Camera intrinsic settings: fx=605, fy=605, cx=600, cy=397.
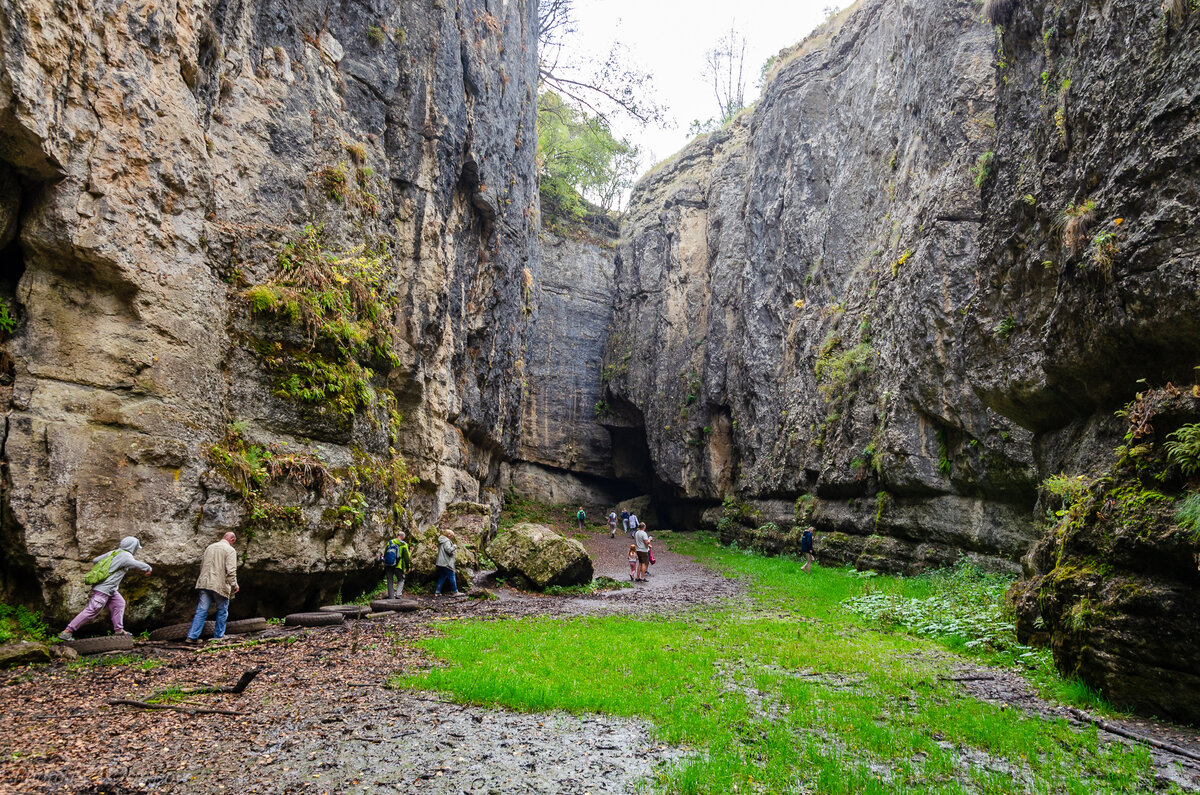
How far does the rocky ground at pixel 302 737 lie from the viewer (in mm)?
4375

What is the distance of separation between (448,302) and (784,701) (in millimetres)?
15137

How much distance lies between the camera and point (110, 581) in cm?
762

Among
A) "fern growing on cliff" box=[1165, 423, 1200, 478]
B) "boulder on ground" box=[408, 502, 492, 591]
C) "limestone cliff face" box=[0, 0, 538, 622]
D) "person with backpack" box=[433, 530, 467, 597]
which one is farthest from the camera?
"boulder on ground" box=[408, 502, 492, 591]

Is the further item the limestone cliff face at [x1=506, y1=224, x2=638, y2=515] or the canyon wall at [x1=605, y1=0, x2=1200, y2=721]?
the limestone cliff face at [x1=506, y1=224, x2=638, y2=515]

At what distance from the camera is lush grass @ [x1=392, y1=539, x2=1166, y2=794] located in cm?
449

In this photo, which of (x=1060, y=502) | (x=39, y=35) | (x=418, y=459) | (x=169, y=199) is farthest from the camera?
(x=418, y=459)

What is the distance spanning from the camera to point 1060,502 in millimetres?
10172

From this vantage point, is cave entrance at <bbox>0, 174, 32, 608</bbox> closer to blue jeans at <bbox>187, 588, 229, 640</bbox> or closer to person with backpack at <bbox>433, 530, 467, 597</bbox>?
blue jeans at <bbox>187, 588, 229, 640</bbox>

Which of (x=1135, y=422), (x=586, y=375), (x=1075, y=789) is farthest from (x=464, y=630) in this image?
(x=586, y=375)

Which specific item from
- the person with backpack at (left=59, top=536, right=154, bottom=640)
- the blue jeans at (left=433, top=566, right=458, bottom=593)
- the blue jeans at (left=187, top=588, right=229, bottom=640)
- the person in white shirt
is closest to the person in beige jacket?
the blue jeans at (left=187, top=588, right=229, bottom=640)

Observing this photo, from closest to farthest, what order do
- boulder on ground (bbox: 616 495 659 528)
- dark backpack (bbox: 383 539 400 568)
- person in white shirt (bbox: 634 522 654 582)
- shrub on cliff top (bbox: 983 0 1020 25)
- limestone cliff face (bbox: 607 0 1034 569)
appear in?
shrub on cliff top (bbox: 983 0 1020 25)
dark backpack (bbox: 383 539 400 568)
limestone cliff face (bbox: 607 0 1034 569)
person in white shirt (bbox: 634 522 654 582)
boulder on ground (bbox: 616 495 659 528)

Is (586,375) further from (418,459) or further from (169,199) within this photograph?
(169,199)

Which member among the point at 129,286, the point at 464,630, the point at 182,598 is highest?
the point at 129,286

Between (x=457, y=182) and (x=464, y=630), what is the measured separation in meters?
14.5
